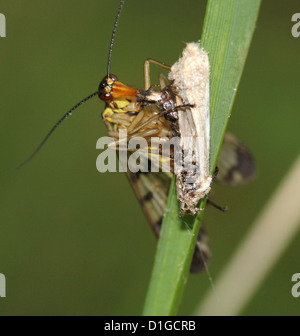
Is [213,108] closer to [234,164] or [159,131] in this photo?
[159,131]

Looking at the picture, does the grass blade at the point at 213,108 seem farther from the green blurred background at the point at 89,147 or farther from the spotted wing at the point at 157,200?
the green blurred background at the point at 89,147

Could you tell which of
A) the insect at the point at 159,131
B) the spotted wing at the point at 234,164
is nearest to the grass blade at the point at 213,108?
the insect at the point at 159,131

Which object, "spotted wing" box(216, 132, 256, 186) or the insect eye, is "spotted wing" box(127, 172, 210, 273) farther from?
the insect eye

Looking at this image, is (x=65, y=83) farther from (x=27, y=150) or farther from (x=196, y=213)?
(x=196, y=213)

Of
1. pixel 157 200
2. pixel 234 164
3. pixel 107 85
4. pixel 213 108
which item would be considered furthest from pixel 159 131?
pixel 234 164

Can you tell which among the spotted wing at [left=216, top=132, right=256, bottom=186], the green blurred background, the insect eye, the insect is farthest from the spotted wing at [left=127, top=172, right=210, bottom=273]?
the green blurred background
